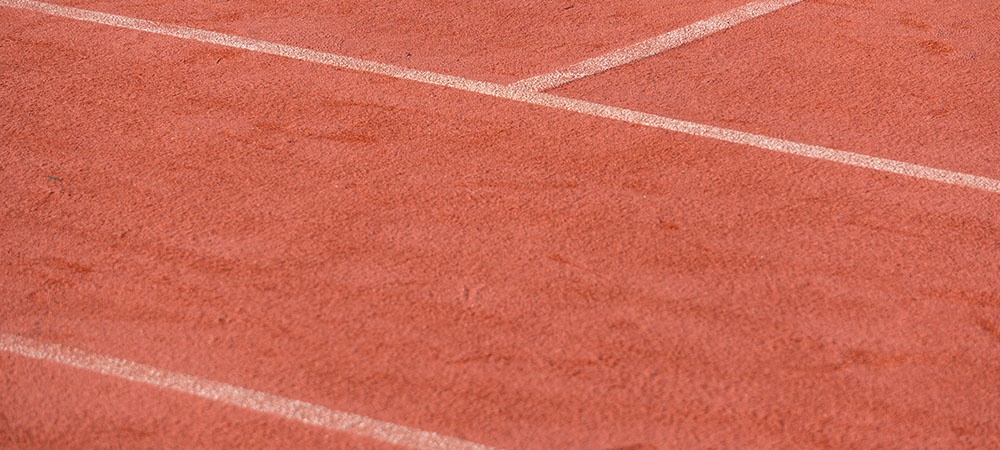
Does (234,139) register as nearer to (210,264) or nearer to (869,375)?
(210,264)

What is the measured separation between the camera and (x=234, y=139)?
18.7 feet

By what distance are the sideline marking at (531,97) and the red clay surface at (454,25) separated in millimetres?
84

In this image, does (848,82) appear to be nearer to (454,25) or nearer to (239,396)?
(454,25)

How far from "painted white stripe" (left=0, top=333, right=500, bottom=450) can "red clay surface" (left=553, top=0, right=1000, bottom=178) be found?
8.59 ft

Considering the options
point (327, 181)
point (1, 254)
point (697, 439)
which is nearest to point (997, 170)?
point (697, 439)

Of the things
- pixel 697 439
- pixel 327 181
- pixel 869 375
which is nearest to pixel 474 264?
pixel 327 181

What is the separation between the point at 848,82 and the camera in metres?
6.36

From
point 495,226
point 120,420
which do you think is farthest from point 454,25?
point 120,420

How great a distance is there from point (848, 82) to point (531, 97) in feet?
5.63

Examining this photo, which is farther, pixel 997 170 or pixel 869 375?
pixel 997 170

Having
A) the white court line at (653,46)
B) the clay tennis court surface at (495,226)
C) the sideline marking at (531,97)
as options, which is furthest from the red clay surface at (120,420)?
the white court line at (653,46)

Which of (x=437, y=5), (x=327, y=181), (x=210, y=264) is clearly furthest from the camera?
(x=437, y=5)

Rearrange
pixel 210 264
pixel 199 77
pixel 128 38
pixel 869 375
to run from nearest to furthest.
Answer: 1. pixel 869 375
2. pixel 210 264
3. pixel 199 77
4. pixel 128 38

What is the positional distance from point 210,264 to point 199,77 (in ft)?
5.86
